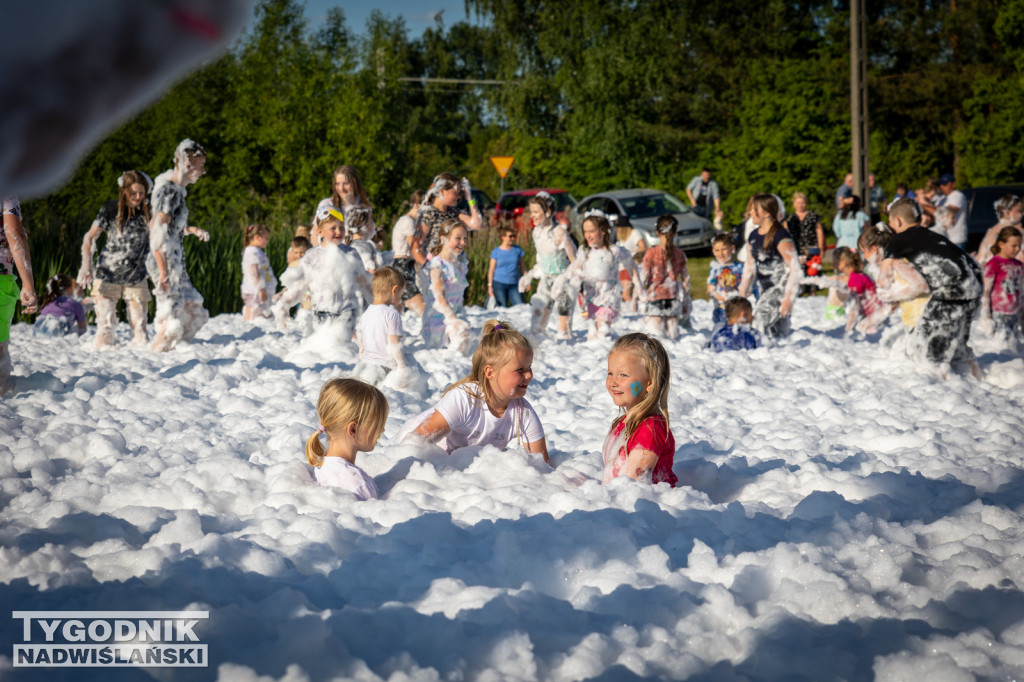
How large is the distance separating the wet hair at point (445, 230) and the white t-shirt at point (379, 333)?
2.07 m

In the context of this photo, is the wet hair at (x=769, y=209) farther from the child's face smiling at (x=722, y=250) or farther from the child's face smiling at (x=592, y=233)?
the child's face smiling at (x=592, y=233)

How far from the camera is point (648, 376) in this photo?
14.1 ft

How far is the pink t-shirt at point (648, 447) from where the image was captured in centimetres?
417

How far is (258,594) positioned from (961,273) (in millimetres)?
6628

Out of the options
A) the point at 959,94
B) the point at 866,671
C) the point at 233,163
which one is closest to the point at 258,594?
the point at 866,671

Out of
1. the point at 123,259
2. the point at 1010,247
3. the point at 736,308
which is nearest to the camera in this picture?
the point at 123,259

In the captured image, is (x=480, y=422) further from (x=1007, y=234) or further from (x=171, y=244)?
(x=1007, y=234)

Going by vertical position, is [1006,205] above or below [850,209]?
below

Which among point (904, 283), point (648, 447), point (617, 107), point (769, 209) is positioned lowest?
point (648, 447)

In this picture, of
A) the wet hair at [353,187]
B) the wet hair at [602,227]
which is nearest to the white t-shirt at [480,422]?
the wet hair at [353,187]

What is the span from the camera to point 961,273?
24.8 ft

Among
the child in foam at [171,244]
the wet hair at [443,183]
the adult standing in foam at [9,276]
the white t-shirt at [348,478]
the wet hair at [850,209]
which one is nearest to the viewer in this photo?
the white t-shirt at [348,478]

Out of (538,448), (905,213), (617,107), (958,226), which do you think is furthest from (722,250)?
(617,107)

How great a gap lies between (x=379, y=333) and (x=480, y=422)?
241 cm
